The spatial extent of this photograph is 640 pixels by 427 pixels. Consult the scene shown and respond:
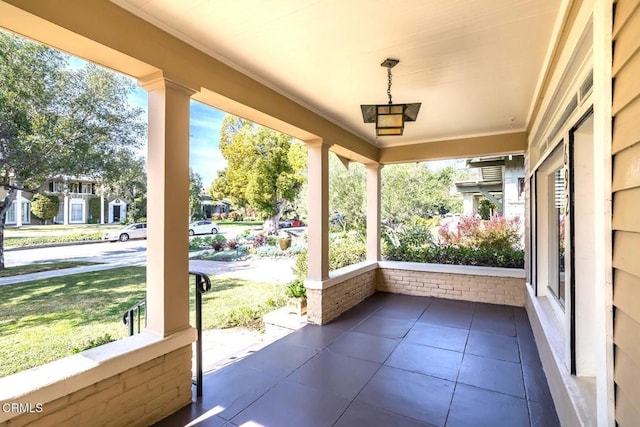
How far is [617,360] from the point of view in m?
1.14

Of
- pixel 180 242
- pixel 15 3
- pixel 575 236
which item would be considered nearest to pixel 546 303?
pixel 575 236

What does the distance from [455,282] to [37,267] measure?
5.71 m

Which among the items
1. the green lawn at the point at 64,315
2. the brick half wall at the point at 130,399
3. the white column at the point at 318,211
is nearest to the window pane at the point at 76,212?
the green lawn at the point at 64,315

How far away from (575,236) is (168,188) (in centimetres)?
291

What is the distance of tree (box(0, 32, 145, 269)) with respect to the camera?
2.38m

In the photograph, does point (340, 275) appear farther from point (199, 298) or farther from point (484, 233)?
point (484, 233)

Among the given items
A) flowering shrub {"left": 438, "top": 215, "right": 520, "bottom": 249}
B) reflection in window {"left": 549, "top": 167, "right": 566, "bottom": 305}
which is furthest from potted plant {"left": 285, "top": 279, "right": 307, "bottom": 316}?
flowering shrub {"left": 438, "top": 215, "right": 520, "bottom": 249}

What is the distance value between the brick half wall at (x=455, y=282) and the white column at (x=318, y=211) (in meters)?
2.08

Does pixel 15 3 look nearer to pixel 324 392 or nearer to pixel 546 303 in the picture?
pixel 324 392

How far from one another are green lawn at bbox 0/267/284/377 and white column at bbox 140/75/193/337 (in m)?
1.23

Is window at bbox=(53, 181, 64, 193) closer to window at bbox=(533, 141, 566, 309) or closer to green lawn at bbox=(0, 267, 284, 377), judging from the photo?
green lawn at bbox=(0, 267, 284, 377)

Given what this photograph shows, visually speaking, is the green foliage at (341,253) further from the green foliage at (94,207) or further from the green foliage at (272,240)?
the green foliage at (94,207)

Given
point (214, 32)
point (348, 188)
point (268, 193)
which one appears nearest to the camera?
point (214, 32)

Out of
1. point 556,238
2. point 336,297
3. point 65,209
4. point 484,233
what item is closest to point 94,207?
point 65,209
